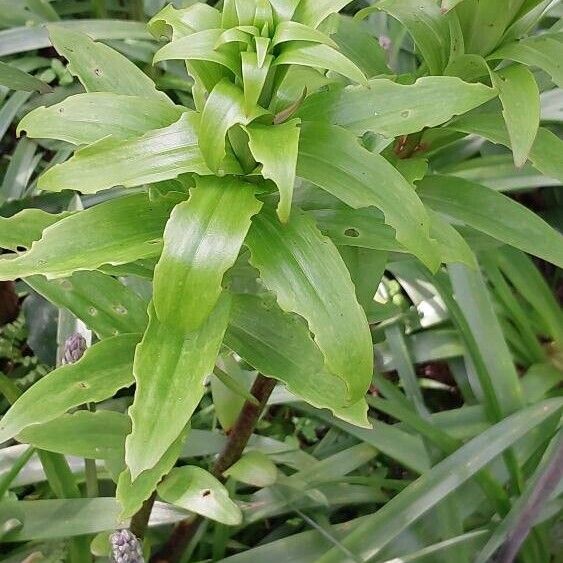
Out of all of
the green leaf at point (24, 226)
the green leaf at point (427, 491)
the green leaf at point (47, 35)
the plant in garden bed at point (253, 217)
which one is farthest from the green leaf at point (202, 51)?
the green leaf at point (47, 35)

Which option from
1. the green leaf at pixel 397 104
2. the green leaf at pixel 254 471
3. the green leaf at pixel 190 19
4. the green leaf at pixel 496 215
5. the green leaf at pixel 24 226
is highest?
the green leaf at pixel 190 19

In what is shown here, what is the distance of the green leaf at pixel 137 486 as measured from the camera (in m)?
0.63

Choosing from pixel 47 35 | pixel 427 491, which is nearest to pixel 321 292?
pixel 427 491

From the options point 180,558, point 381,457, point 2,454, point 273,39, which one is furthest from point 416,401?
point 273,39

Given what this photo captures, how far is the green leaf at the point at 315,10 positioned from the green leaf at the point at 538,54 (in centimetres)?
21

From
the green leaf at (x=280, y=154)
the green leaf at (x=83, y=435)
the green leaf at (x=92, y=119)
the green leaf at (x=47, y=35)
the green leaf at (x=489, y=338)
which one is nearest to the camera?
the green leaf at (x=280, y=154)

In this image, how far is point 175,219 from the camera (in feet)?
1.77

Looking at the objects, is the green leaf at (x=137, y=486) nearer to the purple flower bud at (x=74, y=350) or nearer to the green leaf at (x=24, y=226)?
the purple flower bud at (x=74, y=350)

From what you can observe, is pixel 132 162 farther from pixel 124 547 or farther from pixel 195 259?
pixel 124 547

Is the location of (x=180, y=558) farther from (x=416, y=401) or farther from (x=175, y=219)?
(x=175, y=219)

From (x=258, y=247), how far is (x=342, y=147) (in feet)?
0.33

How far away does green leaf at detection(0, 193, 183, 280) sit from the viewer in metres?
0.55

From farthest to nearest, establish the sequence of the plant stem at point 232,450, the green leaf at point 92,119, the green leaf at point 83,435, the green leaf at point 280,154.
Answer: the plant stem at point 232,450 → the green leaf at point 83,435 → the green leaf at point 92,119 → the green leaf at point 280,154

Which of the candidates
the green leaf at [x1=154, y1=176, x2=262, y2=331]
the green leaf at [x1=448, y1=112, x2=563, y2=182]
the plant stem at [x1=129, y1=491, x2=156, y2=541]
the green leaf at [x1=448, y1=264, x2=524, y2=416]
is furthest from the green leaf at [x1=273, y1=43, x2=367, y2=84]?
the green leaf at [x1=448, y1=264, x2=524, y2=416]
